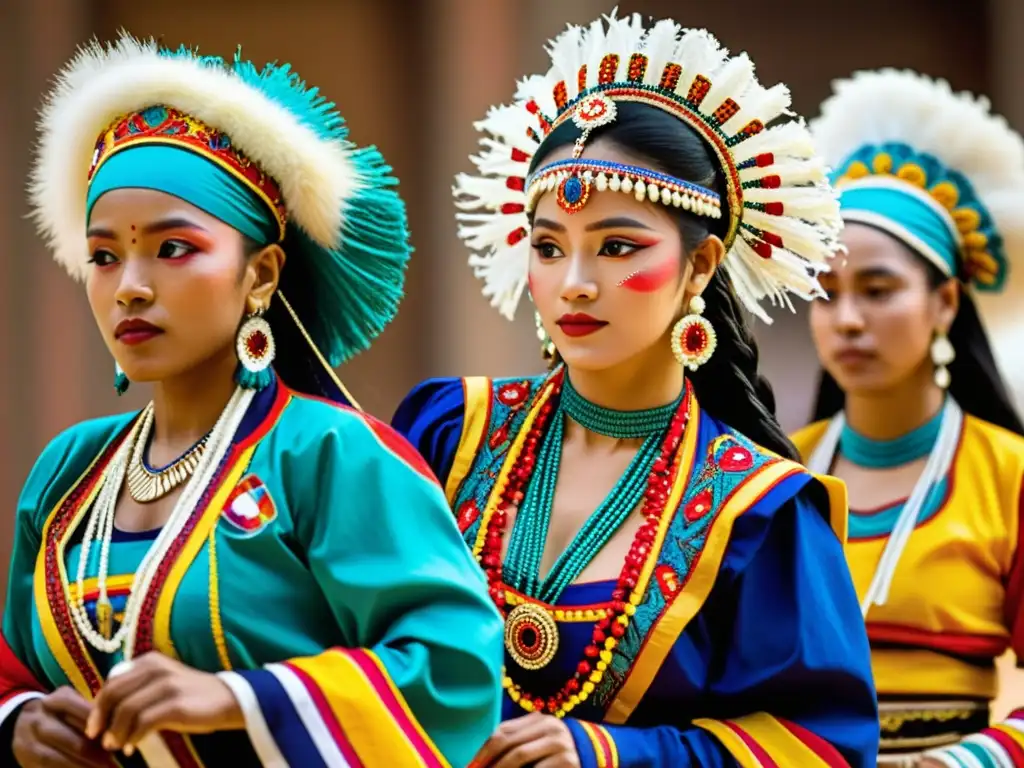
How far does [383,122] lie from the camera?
4824mm

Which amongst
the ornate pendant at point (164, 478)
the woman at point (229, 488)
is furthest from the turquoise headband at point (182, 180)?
the ornate pendant at point (164, 478)

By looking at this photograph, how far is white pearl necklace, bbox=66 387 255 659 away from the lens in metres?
1.79

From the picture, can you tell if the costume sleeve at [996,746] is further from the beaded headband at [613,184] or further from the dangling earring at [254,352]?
the dangling earring at [254,352]

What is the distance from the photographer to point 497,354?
4.60 m

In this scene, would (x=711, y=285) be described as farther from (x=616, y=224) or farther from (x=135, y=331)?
(x=135, y=331)

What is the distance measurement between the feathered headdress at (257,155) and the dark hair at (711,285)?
13.1 inches

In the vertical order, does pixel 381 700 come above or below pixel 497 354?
below

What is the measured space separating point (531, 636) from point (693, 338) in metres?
0.45

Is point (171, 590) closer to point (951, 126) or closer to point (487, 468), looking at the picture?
point (487, 468)

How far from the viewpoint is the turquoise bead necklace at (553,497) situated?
2160 millimetres

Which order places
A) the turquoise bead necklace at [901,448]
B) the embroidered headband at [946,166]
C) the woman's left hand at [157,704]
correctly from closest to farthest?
1. the woman's left hand at [157,704]
2. the turquoise bead necklace at [901,448]
3. the embroidered headband at [946,166]

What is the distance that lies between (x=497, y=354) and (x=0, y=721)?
9.27 feet

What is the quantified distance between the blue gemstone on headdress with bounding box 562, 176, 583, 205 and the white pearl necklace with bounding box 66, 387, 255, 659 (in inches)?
19.9

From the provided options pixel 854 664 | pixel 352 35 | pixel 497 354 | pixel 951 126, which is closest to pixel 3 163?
pixel 352 35
